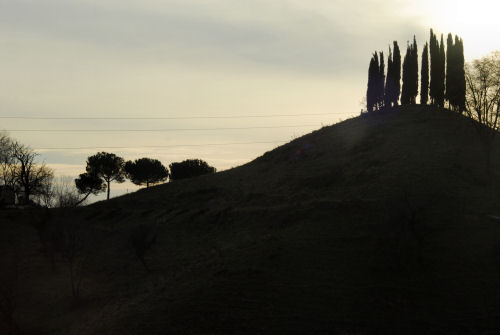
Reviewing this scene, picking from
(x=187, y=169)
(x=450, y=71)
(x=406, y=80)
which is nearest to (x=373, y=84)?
(x=406, y=80)

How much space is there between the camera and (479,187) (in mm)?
47594

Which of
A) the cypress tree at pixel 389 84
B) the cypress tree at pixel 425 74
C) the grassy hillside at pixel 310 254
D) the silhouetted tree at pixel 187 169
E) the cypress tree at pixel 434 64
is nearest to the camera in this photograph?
the grassy hillside at pixel 310 254

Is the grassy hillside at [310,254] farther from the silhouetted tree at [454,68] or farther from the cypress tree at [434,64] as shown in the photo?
the cypress tree at [434,64]

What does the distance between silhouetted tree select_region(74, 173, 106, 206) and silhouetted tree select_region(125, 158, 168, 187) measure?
739cm

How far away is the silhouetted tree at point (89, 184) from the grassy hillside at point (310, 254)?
40959 millimetres

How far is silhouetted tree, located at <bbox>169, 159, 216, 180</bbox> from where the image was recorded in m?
122

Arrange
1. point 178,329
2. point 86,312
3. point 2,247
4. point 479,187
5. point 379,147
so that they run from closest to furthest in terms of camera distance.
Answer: point 178,329
point 86,312
point 479,187
point 2,247
point 379,147

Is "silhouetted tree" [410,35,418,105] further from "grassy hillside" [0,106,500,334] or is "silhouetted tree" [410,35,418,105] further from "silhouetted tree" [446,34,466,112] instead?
"grassy hillside" [0,106,500,334]

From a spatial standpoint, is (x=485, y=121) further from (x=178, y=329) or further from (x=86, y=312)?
(x=86, y=312)

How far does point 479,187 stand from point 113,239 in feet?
144

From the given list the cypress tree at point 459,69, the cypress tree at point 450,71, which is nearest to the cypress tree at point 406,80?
the cypress tree at point 450,71

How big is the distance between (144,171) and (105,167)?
937 centimetres

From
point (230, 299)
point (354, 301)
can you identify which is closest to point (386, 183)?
point (354, 301)

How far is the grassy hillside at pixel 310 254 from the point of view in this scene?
29.0 meters
